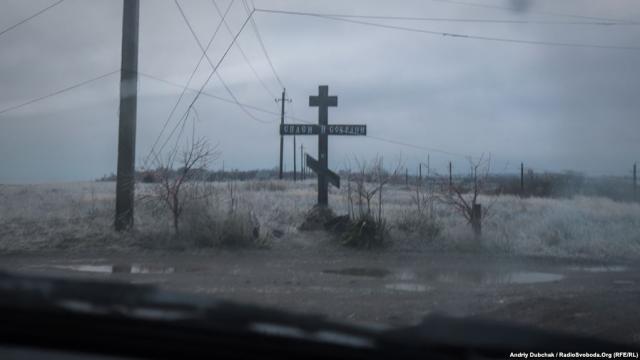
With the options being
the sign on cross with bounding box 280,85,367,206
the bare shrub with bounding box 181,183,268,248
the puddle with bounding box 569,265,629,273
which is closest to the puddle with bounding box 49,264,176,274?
the bare shrub with bounding box 181,183,268,248

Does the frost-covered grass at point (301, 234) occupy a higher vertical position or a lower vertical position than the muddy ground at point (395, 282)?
higher

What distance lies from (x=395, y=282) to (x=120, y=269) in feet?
15.4

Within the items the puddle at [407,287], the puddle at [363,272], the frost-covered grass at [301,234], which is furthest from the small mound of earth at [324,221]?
the puddle at [407,287]

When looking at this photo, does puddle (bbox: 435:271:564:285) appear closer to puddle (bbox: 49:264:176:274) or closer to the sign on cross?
puddle (bbox: 49:264:176:274)

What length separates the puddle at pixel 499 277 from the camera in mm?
11680

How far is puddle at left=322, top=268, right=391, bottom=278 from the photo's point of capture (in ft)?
40.6

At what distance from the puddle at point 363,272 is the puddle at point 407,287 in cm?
105

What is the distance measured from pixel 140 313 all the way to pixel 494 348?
1638 millimetres

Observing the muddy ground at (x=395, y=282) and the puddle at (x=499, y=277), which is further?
the puddle at (x=499, y=277)

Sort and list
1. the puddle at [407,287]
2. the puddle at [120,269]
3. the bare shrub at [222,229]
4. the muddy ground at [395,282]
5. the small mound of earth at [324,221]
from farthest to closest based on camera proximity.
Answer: the small mound of earth at [324,221]
the bare shrub at [222,229]
the puddle at [120,269]
the puddle at [407,287]
the muddy ground at [395,282]

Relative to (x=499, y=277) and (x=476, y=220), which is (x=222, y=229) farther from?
(x=499, y=277)

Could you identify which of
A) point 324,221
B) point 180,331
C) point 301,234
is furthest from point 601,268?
point 180,331

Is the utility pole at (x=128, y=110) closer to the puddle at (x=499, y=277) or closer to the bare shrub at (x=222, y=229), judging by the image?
the bare shrub at (x=222, y=229)

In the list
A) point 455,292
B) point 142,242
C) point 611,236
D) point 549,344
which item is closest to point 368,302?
point 455,292
